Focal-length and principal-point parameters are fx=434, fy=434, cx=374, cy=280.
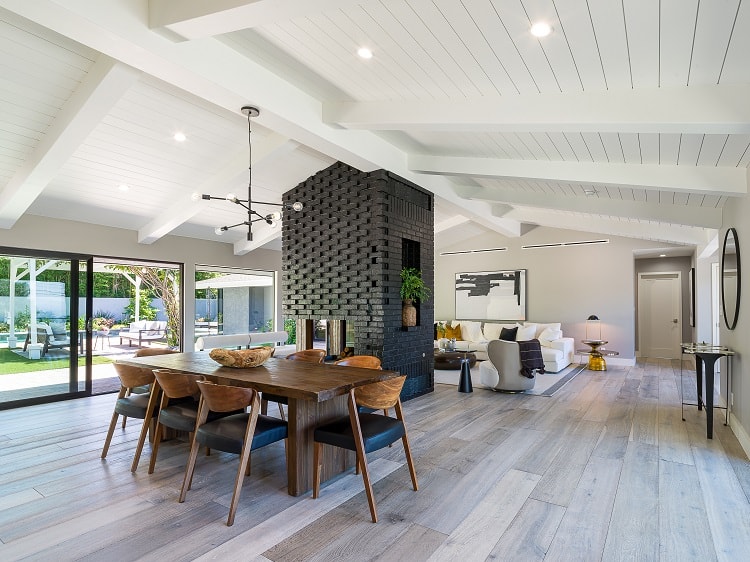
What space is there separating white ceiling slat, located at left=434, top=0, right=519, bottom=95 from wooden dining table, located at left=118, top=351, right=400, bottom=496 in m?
2.20

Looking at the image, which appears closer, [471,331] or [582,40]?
[582,40]

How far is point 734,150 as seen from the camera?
129 inches

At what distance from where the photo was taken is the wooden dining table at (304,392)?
2703 millimetres

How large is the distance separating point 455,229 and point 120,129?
678 cm

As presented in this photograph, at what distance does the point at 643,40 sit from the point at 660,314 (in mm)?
9732

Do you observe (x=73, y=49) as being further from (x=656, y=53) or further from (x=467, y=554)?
(x=467, y=554)

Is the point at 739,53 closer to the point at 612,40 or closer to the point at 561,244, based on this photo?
the point at 612,40

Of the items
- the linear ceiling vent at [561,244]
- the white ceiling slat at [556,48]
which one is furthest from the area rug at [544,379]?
the white ceiling slat at [556,48]

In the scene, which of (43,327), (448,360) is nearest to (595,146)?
(448,360)

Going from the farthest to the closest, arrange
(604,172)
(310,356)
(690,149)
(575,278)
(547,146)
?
(575,278)
(310,356)
(604,172)
(547,146)
(690,149)

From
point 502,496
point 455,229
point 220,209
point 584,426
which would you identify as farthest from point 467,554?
point 455,229

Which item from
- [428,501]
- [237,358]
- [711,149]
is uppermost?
[711,149]

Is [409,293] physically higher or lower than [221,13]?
lower

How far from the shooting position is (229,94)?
3205 mm
